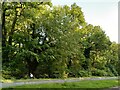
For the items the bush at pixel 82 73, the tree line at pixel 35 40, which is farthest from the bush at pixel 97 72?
the tree line at pixel 35 40

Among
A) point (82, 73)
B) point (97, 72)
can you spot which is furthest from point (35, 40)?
point (97, 72)

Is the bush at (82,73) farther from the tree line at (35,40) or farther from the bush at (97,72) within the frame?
the tree line at (35,40)

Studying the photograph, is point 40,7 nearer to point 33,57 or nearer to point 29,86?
point 33,57

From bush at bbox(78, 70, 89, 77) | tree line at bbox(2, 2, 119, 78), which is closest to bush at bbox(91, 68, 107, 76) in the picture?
bush at bbox(78, 70, 89, 77)

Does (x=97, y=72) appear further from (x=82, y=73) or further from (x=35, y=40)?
(x=35, y=40)

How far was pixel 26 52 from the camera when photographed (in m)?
25.0

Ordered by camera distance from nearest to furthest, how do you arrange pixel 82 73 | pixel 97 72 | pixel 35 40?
pixel 35 40 < pixel 82 73 < pixel 97 72

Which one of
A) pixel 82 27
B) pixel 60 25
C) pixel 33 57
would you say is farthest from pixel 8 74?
pixel 82 27

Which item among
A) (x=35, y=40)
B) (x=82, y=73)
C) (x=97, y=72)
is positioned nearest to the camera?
(x=35, y=40)

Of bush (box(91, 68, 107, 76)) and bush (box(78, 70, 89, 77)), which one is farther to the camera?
bush (box(91, 68, 107, 76))

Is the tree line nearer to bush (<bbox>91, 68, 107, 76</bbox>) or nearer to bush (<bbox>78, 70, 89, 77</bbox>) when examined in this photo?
bush (<bbox>78, 70, 89, 77</bbox>)

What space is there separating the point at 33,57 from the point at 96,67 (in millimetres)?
19717

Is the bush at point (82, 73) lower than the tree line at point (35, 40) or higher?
lower

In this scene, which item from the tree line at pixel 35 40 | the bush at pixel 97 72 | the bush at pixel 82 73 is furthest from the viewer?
the bush at pixel 97 72
